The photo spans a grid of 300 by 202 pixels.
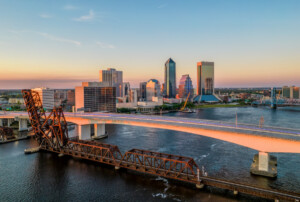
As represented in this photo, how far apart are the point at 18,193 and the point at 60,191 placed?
3786 millimetres

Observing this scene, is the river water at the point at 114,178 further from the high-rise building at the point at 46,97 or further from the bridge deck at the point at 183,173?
the high-rise building at the point at 46,97

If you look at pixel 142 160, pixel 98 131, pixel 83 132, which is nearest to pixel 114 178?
pixel 142 160

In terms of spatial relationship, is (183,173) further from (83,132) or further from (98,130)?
(98,130)

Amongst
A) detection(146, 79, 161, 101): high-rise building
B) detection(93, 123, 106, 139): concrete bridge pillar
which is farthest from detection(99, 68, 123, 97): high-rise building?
detection(93, 123, 106, 139): concrete bridge pillar

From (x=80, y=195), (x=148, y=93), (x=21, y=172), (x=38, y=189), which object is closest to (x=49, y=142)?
(x=21, y=172)

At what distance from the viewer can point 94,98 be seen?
86.9 meters

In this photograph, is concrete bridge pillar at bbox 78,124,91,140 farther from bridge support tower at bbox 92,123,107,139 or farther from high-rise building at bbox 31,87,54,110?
high-rise building at bbox 31,87,54,110

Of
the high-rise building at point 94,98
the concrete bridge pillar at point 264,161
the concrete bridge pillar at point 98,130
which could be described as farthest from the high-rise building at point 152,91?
the concrete bridge pillar at point 264,161

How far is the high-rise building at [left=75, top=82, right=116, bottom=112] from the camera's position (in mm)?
84938

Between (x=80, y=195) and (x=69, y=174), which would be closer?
(x=80, y=195)

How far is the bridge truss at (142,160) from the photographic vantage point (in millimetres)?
19438

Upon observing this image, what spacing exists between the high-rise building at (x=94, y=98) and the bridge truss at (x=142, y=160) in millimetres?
48716

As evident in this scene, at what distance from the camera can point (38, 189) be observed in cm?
2125

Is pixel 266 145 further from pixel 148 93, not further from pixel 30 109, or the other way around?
pixel 148 93
